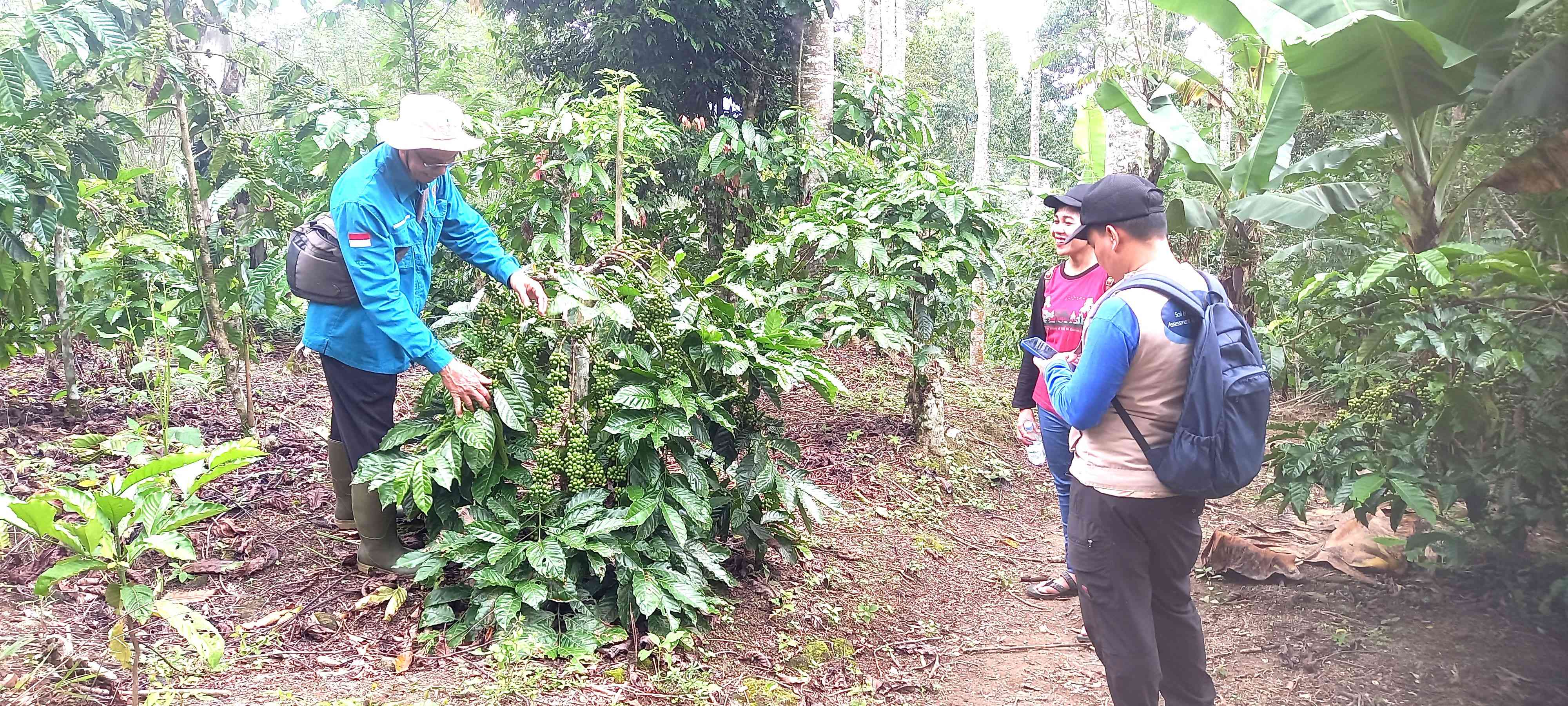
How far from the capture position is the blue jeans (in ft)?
12.5

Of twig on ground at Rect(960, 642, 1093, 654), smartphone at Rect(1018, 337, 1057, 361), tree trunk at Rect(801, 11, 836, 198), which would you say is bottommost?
twig on ground at Rect(960, 642, 1093, 654)

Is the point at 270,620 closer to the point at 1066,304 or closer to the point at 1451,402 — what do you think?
the point at 1066,304

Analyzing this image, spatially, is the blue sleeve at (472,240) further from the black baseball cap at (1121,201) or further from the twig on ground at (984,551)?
the twig on ground at (984,551)

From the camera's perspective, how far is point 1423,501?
3297 mm

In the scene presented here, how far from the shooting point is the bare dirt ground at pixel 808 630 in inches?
107

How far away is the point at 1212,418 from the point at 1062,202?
4.78 ft

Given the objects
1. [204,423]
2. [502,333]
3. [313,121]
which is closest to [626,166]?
[313,121]

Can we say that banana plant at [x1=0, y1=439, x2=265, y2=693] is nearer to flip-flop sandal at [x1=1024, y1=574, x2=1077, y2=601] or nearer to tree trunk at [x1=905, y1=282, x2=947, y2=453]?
flip-flop sandal at [x1=1024, y1=574, x2=1077, y2=601]

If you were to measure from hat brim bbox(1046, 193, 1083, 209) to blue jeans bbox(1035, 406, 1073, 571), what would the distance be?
2.85ft

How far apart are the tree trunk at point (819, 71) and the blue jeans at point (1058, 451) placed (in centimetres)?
366

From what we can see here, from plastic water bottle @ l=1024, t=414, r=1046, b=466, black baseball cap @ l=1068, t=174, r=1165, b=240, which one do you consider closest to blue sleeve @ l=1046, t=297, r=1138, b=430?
black baseball cap @ l=1068, t=174, r=1165, b=240

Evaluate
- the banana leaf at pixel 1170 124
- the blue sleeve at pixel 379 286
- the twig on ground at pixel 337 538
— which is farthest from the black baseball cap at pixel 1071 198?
the twig on ground at pixel 337 538

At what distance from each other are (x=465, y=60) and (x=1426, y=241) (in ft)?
34.3

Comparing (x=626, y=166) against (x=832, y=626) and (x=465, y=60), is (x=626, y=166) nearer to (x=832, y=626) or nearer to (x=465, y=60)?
(x=832, y=626)
